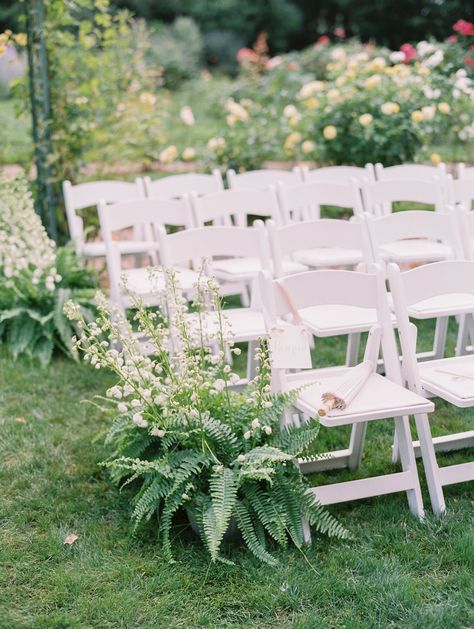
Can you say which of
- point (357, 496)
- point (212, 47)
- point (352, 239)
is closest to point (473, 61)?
point (352, 239)

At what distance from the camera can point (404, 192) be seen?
6.10 metres

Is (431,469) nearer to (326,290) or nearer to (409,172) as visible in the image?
(326,290)

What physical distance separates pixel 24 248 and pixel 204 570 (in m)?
3.51

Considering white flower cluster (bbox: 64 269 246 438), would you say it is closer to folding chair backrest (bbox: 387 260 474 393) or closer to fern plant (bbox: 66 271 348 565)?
fern plant (bbox: 66 271 348 565)

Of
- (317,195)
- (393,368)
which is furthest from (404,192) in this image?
(393,368)

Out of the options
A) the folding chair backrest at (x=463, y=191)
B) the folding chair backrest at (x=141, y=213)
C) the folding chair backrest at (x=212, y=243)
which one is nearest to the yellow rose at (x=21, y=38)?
the folding chair backrest at (x=141, y=213)

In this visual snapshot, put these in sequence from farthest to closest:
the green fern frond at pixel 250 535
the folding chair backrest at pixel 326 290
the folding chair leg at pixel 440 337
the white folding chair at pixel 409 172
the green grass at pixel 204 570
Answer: the white folding chair at pixel 409 172 < the folding chair leg at pixel 440 337 < the folding chair backrest at pixel 326 290 < the green fern frond at pixel 250 535 < the green grass at pixel 204 570

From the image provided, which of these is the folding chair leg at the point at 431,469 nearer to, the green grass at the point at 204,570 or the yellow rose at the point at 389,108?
the green grass at the point at 204,570

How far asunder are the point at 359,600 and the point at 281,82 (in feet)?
41.6

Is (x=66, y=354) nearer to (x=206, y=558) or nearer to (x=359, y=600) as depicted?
(x=206, y=558)

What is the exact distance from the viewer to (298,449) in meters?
3.47

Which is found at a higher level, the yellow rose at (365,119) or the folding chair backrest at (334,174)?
the yellow rose at (365,119)

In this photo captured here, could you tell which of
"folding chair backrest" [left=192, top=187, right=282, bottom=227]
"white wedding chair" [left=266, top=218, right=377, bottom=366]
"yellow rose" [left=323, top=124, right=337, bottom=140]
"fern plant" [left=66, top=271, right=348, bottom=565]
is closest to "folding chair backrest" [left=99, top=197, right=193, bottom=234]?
"folding chair backrest" [left=192, top=187, right=282, bottom=227]

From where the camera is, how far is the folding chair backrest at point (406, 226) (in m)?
4.72
